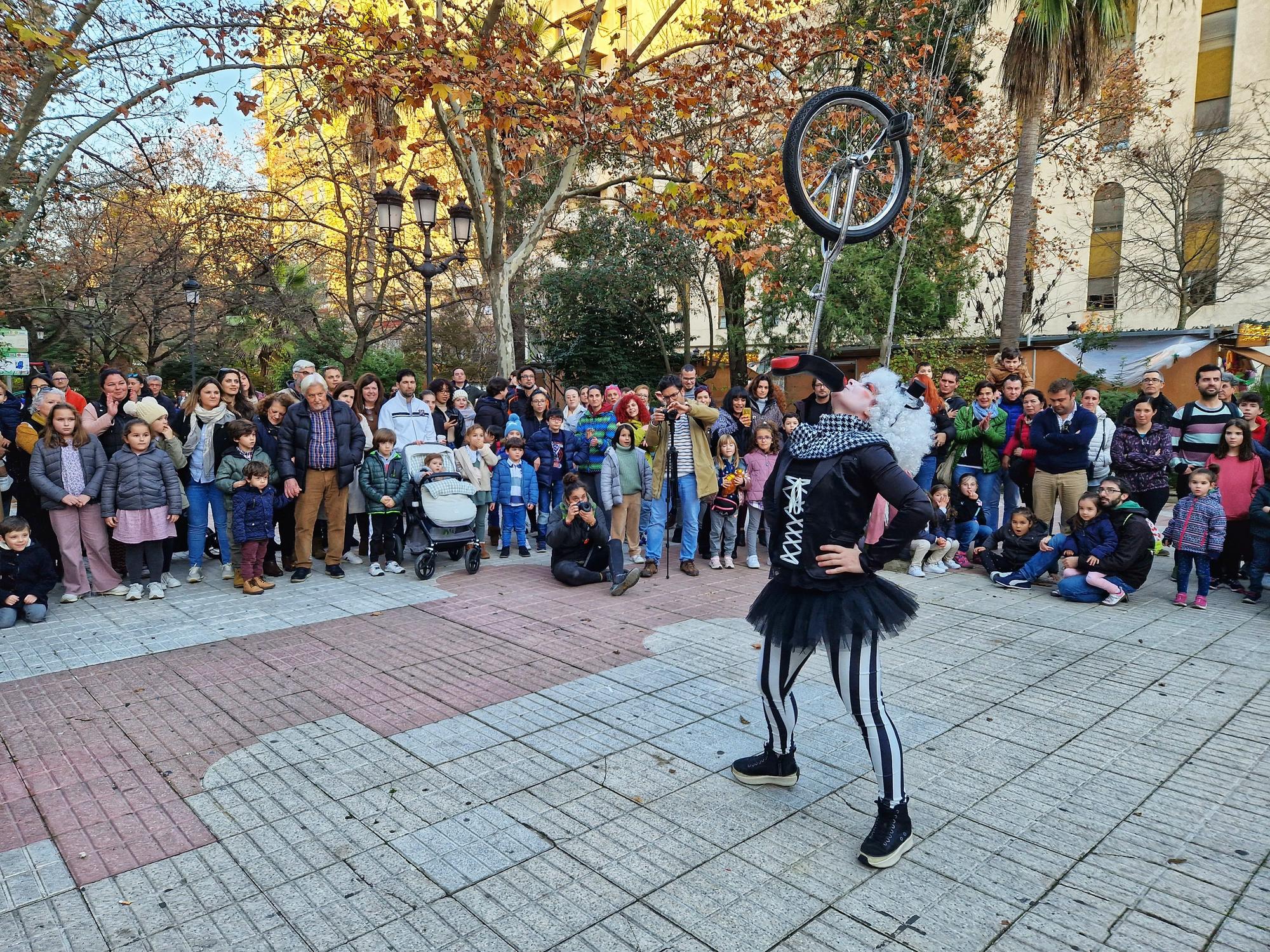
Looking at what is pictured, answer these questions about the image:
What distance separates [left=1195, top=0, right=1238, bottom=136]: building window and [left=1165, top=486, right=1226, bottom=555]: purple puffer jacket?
22786 mm

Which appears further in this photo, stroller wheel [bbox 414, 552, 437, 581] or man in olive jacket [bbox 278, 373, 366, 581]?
stroller wheel [bbox 414, 552, 437, 581]

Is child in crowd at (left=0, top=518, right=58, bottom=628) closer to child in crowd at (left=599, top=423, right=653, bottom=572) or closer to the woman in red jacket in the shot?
child in crowd at (left=599, top=423, right=653, bottom=572)

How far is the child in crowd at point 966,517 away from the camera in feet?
30.1

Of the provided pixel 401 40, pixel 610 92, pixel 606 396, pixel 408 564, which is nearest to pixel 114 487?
pixel 408 564

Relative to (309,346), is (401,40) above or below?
above

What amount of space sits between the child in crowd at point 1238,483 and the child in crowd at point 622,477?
5534 millimetres

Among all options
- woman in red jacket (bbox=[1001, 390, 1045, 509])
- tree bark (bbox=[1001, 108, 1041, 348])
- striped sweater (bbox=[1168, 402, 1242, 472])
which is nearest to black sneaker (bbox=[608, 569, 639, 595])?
woman in red jacket (bbox=[1001, 390, 1045, 509])

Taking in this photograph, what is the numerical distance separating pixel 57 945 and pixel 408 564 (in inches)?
251

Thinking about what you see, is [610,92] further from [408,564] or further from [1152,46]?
[1152,46]

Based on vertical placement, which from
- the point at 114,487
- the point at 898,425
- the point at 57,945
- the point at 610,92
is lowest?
the point at 57,945

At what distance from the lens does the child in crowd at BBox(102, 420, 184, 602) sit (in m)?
7.46

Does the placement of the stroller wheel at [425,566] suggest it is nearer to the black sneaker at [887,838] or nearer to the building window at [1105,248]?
the black sneaker at [887,838]

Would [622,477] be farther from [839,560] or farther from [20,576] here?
[839,560]

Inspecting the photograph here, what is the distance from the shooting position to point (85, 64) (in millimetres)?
6832
